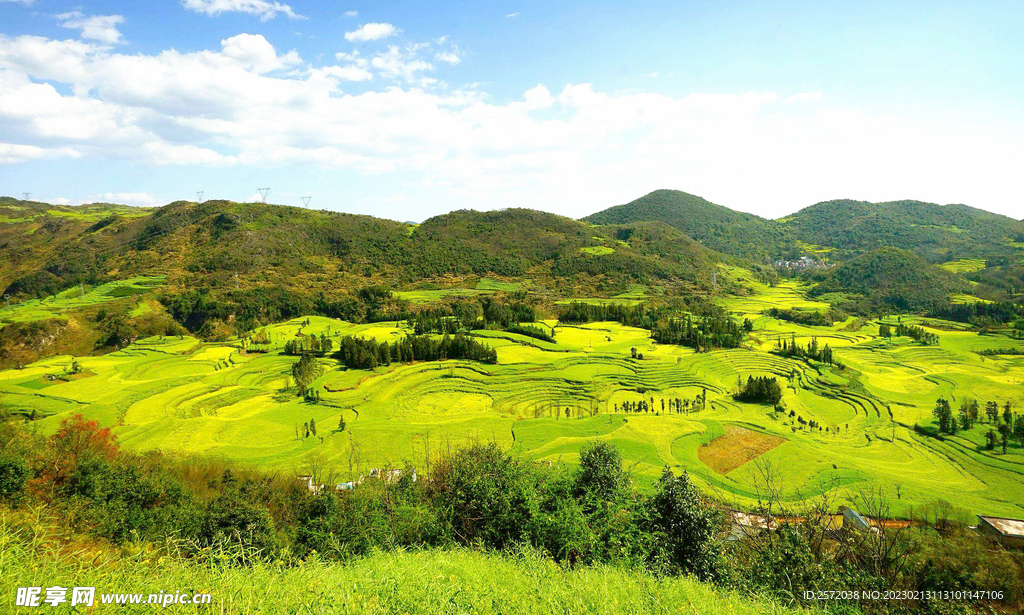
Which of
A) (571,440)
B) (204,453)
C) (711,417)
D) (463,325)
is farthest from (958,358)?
(204,453)

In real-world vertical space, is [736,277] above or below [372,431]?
above

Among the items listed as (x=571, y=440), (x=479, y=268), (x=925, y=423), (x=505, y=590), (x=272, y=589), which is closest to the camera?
(x=272, y=589)

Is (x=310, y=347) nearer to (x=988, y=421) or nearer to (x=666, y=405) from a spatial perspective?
(x=666, y=405)

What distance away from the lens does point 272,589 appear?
17.5 feet

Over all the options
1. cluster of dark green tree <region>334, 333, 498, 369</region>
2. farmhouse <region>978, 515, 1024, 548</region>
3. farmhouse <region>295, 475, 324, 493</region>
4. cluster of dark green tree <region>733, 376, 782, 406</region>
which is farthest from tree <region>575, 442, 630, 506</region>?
cluster of dark green tree <region>334, 333, 498, 369</region>

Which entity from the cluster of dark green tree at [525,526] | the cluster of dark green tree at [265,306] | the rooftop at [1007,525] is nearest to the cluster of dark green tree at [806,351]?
the rooftop at [1007,525]

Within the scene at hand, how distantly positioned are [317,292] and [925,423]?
102 m

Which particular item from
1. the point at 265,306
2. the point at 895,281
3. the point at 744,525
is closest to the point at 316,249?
the point at 265,306

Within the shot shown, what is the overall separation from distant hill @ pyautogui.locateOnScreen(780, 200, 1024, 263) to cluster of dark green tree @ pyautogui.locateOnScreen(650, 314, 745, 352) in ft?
382

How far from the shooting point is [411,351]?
5862 centimetres

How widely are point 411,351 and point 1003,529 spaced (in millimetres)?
54586

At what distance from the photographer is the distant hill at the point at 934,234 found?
14062cm

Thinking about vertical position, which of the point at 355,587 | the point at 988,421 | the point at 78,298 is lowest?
the point at 988,421

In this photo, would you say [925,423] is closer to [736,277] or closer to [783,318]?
[783,318]
